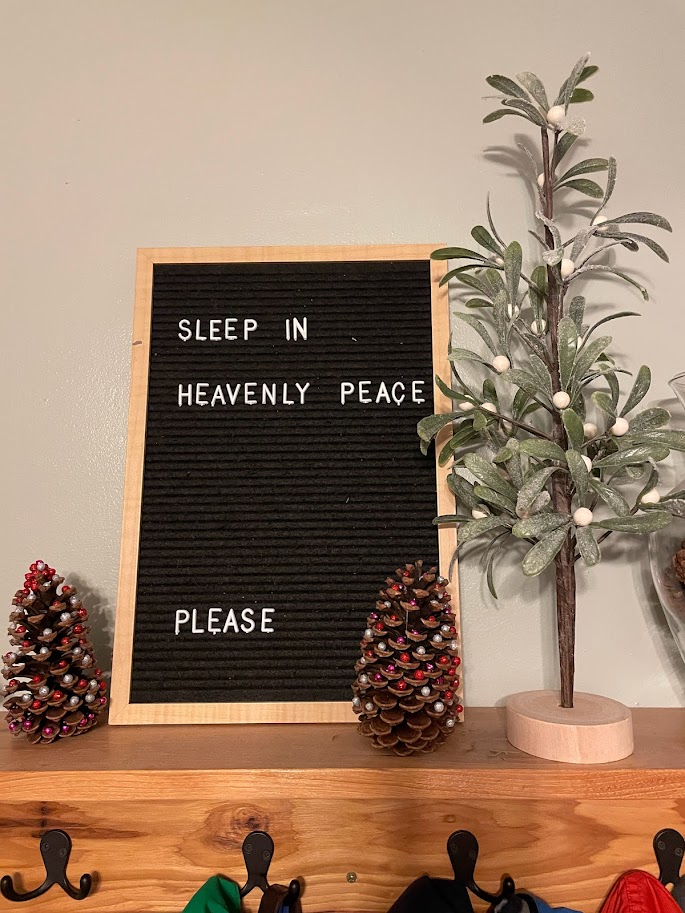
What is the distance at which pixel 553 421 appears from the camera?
3.10ft

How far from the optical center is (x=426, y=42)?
3.87 feet

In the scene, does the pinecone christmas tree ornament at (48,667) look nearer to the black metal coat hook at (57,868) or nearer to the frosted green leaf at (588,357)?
the black metal coat hook at (57,868)

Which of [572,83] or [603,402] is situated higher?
[572,83]

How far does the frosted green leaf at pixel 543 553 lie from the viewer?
2.56 feet

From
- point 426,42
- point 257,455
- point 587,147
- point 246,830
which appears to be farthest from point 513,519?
point 426,42

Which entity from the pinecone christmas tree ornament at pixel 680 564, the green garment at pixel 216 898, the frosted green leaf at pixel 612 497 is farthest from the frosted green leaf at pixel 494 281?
the green garment at pixel 216 898

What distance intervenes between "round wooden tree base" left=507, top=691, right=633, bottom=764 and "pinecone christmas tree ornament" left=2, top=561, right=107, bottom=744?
59cm

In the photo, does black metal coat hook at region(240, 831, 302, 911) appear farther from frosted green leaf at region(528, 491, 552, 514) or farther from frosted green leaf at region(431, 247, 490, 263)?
frosted green leaf at region(431, 247, 490, 263)

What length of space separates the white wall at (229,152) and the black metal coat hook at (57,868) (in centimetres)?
43

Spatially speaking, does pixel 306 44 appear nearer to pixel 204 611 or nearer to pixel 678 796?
pixel 204 611

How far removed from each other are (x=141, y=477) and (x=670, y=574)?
32.0 inches

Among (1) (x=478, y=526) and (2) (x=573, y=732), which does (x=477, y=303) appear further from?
(2) (x=573, y=732)

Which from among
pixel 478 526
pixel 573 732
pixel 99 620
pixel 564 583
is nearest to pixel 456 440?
pixel 478 526

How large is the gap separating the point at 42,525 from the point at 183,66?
88 centimetres
